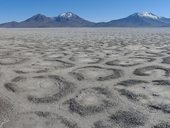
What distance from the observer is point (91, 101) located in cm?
328

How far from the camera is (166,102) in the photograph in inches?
126

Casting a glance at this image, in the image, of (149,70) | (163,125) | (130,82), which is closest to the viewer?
(163,125)

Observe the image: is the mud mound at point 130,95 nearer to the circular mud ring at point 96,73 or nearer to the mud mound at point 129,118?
the mud mound at point 129,118

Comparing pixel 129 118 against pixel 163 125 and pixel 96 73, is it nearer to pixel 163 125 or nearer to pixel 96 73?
pixel 163 125

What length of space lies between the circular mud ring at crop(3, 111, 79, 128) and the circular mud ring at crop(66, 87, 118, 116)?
0.74ft

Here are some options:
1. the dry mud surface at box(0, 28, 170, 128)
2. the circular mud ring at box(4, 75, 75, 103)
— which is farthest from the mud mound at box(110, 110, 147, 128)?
the circular mud ring at box(4, 75, 75, 103)

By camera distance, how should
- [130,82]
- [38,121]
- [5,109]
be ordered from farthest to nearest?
1. [130,82]
2. [5,109]
3. [38,121]

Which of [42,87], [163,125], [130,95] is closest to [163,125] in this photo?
[163,125]

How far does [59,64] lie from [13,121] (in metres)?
2.77

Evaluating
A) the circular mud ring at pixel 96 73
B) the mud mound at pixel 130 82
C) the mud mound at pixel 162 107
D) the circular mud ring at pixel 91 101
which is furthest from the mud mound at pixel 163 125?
the circular mud ring at pixel 96 73

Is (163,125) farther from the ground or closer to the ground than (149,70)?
farther from the ground

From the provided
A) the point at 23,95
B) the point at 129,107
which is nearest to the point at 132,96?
the point at 129,107

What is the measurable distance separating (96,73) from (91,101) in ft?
4.49

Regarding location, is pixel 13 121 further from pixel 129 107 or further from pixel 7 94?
pixel 129 107
